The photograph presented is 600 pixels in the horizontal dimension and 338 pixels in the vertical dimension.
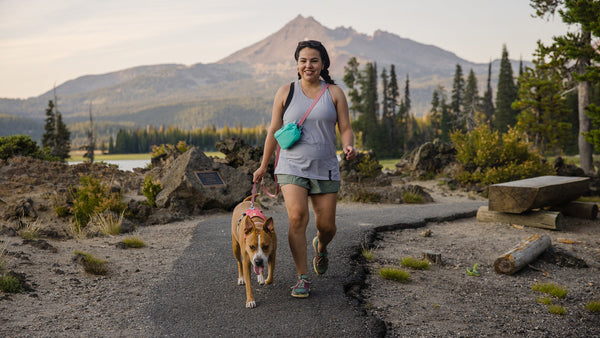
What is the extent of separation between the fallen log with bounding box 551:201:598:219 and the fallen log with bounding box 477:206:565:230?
3.30 feet

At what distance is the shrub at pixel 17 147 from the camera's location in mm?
16750

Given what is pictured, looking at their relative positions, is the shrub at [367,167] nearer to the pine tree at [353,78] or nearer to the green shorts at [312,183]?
the green shorts at [312,183]

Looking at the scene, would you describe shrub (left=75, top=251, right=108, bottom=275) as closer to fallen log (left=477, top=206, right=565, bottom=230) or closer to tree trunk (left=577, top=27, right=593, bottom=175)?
fallen log (left=477, top=206, right=565, bottom=230)

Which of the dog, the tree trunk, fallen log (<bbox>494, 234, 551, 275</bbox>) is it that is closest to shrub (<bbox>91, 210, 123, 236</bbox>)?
the dog

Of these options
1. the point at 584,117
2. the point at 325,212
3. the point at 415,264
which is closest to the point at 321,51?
the point at 325,212

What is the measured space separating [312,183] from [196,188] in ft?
23.2

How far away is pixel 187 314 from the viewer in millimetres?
4148

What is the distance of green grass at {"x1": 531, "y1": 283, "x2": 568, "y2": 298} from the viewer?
4.91 m

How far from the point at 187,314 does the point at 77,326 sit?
932mm

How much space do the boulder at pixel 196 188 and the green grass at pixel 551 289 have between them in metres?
7.57

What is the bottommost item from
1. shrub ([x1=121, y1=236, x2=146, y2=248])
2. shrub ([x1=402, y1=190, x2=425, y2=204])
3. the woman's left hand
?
shrub ([x1=402, y1=190, x2=425, y2=204])

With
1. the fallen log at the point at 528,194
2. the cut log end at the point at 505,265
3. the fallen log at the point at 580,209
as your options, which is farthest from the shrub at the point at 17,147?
the fallen log at the point at 580,209

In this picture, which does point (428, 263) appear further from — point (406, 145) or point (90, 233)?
point (406, 145)

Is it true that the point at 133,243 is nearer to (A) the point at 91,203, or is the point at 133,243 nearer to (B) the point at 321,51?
(A) the point at 91,203
